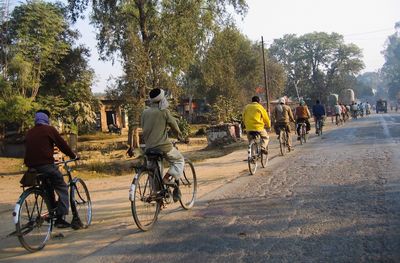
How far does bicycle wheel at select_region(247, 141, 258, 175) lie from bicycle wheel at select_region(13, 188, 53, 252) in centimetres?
578

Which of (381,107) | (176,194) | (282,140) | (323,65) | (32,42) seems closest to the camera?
(176,194)

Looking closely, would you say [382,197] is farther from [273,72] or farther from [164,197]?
[273,72]

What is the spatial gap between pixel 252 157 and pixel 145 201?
5114 mm

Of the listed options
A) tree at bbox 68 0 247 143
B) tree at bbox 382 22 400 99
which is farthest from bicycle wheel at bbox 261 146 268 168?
tree at bbox 382 22 400 99

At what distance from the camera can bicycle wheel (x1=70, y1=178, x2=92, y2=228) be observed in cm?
647

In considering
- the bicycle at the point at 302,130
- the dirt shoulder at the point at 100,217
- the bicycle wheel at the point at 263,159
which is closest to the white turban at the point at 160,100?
the dirt shoulder at the point at 100,217

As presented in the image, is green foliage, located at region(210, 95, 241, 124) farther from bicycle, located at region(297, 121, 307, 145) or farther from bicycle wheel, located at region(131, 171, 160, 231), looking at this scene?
bicycle wheel, located at region(131, 171, 160, 231)

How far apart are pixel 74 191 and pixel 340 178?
541cm

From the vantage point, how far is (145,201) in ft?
20.6

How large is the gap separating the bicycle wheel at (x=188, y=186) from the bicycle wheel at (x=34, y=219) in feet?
7.20

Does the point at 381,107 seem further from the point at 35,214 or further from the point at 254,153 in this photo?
the point at 35,214

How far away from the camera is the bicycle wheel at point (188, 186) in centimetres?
742

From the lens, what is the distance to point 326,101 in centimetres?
7644

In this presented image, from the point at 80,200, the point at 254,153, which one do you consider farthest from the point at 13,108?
the point at 80,200
